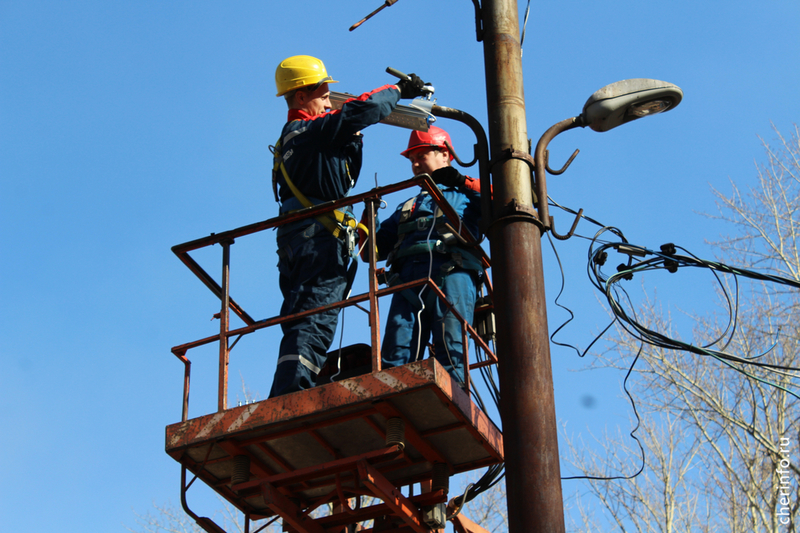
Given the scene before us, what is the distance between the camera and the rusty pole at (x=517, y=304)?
16.1 ft

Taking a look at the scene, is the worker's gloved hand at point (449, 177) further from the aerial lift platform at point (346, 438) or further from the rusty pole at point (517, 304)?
the rusty pole at point (517, 304)

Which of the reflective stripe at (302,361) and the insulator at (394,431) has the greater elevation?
the reflective stripe at (302,361)

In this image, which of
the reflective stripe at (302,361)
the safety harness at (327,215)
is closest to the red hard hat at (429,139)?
the safety harness at (327,215)

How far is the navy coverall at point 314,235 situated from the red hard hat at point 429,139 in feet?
3.50

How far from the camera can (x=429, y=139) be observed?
8.14 meters

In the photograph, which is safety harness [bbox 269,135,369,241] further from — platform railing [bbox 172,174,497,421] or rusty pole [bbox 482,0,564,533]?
rusty pole [bbox 482,0,564,533]

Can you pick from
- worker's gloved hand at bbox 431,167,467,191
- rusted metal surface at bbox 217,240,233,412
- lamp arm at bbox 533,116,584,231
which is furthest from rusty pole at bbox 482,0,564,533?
rusted metal surface at bbox 217,240,233,412

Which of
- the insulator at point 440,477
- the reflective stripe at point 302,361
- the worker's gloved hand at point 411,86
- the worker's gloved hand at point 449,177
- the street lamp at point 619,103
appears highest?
the worker's gloved hand at point 411,86

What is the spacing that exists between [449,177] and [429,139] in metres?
0.77

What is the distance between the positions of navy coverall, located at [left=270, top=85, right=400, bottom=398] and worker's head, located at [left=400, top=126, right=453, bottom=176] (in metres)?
1.07

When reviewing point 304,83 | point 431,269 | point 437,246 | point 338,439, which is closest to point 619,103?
point 437,246

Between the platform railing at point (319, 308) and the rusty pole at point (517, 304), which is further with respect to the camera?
the platform railing at point (319, 308)

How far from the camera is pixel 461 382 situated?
6535 mm

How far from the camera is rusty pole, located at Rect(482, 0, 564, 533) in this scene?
491cm
